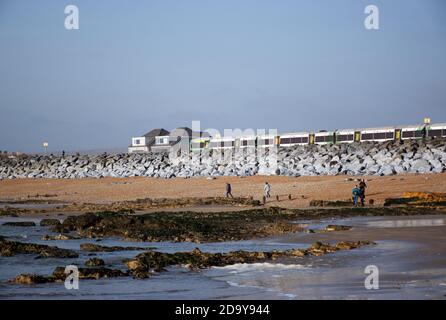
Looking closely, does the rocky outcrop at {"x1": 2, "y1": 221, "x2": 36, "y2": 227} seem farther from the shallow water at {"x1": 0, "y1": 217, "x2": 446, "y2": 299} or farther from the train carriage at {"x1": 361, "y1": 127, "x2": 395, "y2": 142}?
the train carriage at {"x1": 361, "y1": 127, "x2": 395, "y2": 142}

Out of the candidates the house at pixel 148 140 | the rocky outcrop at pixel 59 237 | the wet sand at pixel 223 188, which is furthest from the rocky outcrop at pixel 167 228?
the house at pixel 148 140

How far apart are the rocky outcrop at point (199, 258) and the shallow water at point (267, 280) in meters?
0.29

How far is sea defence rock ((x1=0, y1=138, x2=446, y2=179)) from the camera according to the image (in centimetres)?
4084

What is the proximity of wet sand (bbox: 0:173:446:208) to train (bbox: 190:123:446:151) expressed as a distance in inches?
683

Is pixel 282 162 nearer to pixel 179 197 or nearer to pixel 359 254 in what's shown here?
pixel 179 197

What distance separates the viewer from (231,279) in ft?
40.6

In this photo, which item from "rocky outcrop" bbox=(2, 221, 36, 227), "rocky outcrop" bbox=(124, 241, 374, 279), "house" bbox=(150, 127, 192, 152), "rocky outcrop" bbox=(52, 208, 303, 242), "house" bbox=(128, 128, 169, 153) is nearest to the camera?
"rocky outcrop" bbox=(124, 241, 374, 279)

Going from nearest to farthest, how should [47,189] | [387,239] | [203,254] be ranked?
[203,254] → [387,239] → [47,189]

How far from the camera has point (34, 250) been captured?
16.4 meters

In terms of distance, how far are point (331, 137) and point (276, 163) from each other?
15839 mm

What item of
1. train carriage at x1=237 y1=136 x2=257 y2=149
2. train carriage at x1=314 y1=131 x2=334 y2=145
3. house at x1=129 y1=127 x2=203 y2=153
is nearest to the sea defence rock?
train carriage at x1=237 y1=136 x2=257 y2=149

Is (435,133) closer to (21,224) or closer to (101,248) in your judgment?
(21,224)

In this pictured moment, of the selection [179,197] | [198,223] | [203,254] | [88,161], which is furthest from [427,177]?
[88,161]
